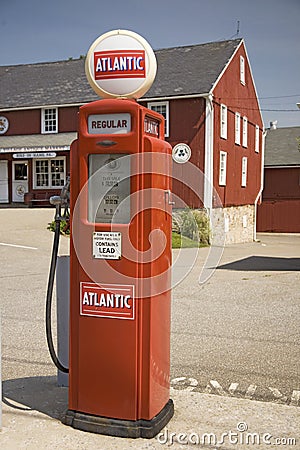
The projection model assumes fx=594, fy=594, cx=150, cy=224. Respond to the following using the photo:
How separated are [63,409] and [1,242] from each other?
1440cm

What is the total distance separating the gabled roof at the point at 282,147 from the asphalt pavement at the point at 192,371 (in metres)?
26.8

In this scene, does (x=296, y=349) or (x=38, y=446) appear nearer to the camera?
(x=38, y=446)

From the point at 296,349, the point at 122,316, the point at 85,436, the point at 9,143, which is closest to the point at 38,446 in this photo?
the point at 85,436

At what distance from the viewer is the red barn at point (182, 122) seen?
24156 millimetres

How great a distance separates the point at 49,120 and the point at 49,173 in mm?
2527

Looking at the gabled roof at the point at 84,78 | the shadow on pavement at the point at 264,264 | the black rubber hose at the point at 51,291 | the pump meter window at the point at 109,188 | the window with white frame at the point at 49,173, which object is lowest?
the shadow on pavement at the point at 264,264

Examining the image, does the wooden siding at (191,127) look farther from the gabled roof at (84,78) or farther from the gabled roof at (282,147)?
the gabled roof at (282,147)

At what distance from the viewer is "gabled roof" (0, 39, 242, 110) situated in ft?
81.8

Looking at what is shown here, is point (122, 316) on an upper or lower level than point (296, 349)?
upper

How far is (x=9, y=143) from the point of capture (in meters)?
28.2

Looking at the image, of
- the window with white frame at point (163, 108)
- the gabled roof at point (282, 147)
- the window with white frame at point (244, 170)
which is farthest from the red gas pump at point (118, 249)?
the gabled roof at point (282, 147)

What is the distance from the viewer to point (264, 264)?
52.1 ft

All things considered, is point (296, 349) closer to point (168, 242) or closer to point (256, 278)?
point (168, 242)

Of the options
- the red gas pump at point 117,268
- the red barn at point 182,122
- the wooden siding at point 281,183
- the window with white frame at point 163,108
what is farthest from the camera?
the wooden siding at point 281,183
